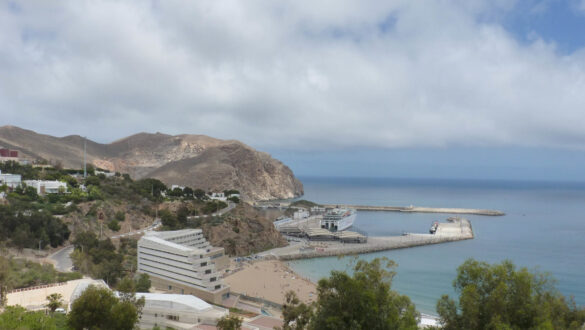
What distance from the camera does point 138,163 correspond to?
17512 cm

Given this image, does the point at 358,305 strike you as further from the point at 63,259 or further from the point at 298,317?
the point at 63,259

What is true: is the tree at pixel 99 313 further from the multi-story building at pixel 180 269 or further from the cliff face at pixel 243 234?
the cliff face at pixel 243 234

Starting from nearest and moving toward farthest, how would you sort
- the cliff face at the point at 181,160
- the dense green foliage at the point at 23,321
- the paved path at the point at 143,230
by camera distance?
the dense green foliage at the point at 23,321 → the paved path at the point at 143,230 → the cliff face at the point at 181,160

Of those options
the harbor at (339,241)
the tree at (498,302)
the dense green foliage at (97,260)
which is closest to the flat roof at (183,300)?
the dense green foliage at (97,260)

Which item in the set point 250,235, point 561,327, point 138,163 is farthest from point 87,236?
point 138,163

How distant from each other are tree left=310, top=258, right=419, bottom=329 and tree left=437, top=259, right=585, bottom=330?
1.89 metres

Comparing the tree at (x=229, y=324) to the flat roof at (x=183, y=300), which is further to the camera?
the flat roof at (x=183, y=300)

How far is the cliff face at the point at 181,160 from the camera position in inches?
5281

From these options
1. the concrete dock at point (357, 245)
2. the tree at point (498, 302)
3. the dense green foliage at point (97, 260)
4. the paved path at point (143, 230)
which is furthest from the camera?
the concrete dock at point (357, 245)

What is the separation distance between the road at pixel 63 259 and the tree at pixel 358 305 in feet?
87.4

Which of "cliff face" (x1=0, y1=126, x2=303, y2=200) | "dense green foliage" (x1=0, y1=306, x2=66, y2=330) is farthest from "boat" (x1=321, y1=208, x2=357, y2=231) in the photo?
"dense green foliage" (x1=0, y1=306, x2=66, y2=330)

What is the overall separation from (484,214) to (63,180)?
10066cm

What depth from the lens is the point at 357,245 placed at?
200ft

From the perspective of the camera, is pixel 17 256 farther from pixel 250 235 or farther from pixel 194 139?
pixel 194 139
